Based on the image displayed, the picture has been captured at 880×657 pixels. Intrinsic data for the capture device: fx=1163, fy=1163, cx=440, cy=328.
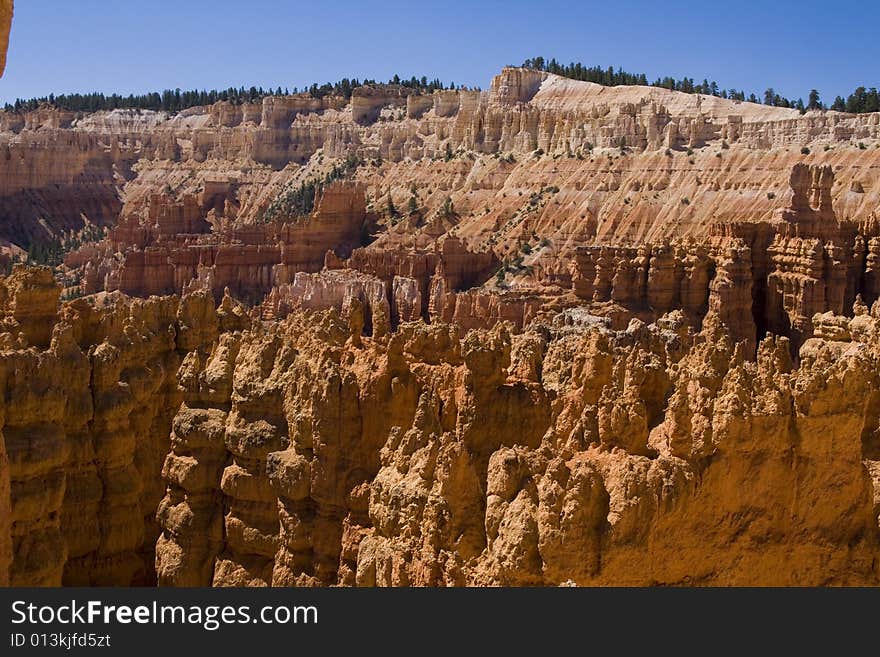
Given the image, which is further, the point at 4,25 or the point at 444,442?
the point at 444,442

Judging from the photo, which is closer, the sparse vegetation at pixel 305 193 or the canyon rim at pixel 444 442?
the canyon rim at pixel 444 442

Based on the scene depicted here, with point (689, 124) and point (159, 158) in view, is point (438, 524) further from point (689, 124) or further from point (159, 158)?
point (159, 158)

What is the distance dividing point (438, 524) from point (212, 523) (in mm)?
6136

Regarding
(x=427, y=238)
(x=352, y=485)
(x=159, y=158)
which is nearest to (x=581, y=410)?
(x=352, y=485)

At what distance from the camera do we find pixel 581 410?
43.4 feet

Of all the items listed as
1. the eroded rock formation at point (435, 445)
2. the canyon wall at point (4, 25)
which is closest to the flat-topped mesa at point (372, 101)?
the eroded rock formation at point (435, 445)

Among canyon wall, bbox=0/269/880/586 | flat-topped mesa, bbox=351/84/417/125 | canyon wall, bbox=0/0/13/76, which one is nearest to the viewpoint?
A: canyon wall, bbox=0/0/13/76

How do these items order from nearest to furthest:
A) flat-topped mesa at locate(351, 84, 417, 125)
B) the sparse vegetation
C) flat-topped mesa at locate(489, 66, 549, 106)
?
the sparse vegetation
flat-topped mesa at locate(489, 66, 549, 106)
flat-topped mesa at locate(351, 84, 417, 125)

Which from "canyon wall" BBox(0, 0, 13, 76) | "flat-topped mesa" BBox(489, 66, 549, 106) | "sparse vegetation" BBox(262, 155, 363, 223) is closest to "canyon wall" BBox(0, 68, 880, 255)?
"flat-topped mesa" BBox(489, 66, 549, 106)

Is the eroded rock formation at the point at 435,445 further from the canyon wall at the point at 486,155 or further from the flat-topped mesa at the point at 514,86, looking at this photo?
the flat-topped mesa at the point at 514,86

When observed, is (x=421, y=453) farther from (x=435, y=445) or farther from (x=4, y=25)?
(x=4, y=25)

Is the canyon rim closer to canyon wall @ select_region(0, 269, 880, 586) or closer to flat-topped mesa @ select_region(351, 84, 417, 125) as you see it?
canyon wall @ select_region(0, 269, 880, 586)

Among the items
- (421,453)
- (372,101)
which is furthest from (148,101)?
(421,453)

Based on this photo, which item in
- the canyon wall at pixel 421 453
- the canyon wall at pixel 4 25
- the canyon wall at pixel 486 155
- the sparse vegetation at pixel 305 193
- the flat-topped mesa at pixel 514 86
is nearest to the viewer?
the canyon wall at pixel 4 25
